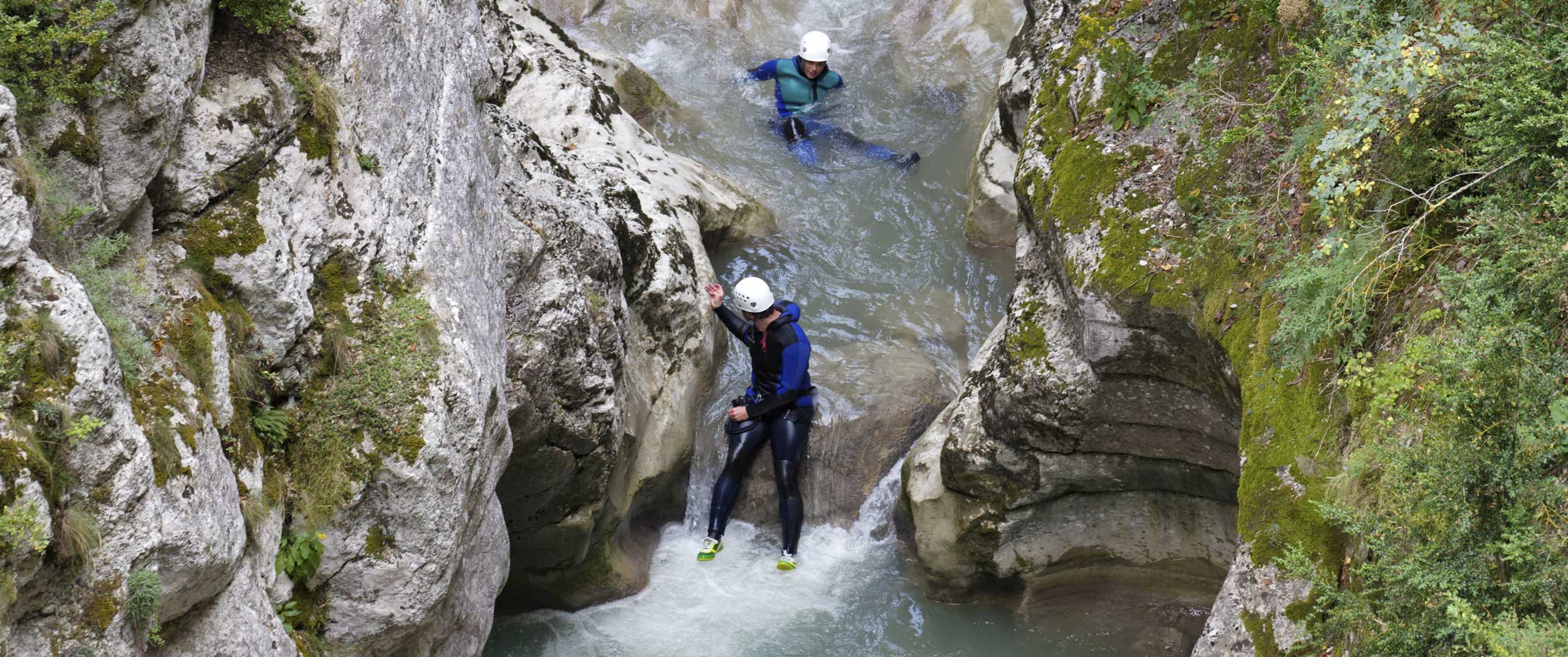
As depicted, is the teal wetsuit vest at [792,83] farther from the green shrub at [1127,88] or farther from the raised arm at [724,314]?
the green shrub at [1127,88]

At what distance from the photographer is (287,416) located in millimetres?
5430

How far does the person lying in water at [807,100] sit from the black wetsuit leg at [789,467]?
16.3 ft

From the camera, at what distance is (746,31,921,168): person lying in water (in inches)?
535

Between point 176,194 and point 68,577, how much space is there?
209cm

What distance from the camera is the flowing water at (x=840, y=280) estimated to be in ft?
28.6

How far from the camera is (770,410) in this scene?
929cm

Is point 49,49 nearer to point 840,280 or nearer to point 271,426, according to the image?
point 271,426

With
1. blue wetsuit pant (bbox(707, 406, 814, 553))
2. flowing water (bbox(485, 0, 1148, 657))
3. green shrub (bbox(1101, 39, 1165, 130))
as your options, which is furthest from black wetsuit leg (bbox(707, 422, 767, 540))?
green shrub (bbox(1101, 39, 1165, 130))

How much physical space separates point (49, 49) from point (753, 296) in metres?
5.64

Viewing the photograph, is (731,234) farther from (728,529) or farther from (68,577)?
(68,577)

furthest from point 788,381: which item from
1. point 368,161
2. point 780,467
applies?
point 368,161

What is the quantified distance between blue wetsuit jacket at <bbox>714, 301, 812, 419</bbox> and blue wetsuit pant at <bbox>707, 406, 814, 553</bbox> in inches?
5.4

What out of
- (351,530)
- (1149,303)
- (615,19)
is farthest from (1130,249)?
(615,19)

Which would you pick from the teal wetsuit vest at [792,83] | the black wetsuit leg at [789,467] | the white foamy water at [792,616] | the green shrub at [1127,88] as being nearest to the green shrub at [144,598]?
the white foamy water at [792,616]
